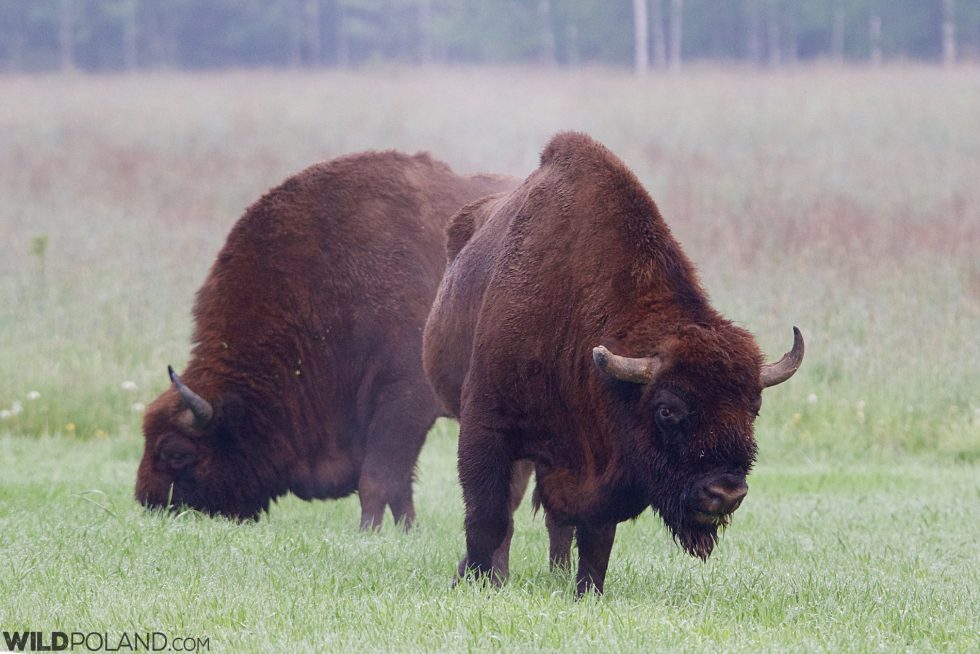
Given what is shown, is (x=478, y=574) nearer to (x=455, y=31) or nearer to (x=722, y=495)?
(x=722, y=495)

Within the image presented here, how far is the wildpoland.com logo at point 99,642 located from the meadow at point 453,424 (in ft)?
0.34

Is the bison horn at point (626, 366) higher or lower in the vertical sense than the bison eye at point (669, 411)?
higher

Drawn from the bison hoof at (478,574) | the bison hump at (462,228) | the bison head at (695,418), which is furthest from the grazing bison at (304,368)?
the bison head at (695,418)

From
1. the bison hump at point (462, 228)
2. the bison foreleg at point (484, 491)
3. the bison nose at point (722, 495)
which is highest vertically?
the bison hump at point (462, 228)

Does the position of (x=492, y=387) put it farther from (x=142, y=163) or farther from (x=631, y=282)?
(x=142, y=163)

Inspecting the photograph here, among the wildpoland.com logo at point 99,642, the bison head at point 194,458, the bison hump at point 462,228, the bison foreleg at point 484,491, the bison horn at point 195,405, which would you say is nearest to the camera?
the wildpoland.com logo at point 99,642

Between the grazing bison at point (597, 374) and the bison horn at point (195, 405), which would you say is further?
the bison horn at point (195, 405)

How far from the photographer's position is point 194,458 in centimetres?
932

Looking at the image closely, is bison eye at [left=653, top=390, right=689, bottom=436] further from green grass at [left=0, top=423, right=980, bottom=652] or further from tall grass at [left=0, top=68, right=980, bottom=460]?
tall grass at [left=0, top=68, right=980, bottom=460]

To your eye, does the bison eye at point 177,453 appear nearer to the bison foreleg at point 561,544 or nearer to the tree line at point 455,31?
the bison foreleg at point 561,544

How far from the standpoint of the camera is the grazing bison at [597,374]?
5.96 metres

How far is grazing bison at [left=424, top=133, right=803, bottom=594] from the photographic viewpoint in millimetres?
5961

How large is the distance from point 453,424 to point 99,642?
9.18 m

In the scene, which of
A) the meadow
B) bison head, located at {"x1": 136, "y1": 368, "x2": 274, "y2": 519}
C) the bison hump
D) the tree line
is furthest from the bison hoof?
the tree line
